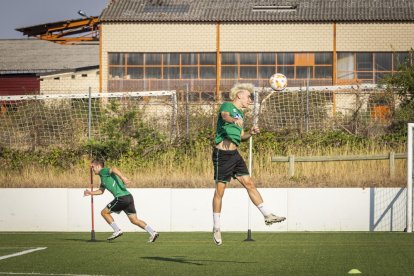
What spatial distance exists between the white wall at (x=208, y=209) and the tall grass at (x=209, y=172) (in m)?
1.70

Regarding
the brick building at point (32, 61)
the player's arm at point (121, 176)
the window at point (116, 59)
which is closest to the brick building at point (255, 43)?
the window at point (116, 59)

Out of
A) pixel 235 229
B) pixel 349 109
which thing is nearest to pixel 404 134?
pixel 349 109

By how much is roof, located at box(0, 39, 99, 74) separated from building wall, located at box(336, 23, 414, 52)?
2349 cm

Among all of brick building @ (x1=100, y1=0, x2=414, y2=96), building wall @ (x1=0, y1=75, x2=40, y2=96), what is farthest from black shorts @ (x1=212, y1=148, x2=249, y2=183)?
building wall @ (x1=0, y1=75, x2=40, y2=96)

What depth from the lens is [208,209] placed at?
67.0 ft

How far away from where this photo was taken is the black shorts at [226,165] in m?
13.2

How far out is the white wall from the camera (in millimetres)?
19891

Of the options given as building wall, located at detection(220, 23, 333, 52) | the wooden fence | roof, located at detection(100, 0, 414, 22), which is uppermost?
roof, located at detection(100, 0, 414, 22)

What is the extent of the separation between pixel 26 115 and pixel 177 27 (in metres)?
16.9

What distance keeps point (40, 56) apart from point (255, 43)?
26296 mm

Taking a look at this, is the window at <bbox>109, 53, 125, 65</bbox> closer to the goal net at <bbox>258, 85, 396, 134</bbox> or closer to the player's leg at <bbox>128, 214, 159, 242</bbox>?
the goal net at <bbox>258, 85, 396, 134</bbox>

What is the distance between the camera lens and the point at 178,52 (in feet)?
148

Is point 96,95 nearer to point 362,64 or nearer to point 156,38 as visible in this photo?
point 156,38

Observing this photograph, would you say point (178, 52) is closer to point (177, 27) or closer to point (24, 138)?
point (177, 27)
